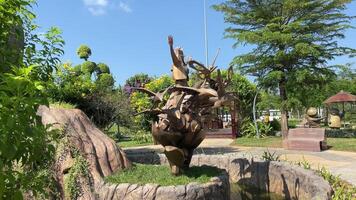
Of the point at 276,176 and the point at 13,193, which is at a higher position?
the point at 13,193

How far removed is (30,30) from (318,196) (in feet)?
14.7

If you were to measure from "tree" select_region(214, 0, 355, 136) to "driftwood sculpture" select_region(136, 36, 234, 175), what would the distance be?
11.5 meters

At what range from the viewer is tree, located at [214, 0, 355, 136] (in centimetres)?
1806

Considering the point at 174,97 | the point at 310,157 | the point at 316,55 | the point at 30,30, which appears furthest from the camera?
the point at 316,55

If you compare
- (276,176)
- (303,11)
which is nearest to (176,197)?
(276,176)

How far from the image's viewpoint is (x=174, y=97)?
7180 mm

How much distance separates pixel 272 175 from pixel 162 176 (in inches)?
122

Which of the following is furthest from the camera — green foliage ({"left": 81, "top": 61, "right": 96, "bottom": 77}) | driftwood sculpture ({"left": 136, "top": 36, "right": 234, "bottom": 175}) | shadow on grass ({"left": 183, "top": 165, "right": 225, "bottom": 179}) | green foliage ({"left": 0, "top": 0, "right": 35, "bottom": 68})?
green foliage ({"left": 81, "top": 61, "right": 96, "bottom": 77})

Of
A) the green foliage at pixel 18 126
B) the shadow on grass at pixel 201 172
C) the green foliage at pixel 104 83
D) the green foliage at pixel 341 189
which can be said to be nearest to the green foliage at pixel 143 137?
the green foliage at pixel 104 83

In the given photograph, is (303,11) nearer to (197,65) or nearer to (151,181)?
(197,65)

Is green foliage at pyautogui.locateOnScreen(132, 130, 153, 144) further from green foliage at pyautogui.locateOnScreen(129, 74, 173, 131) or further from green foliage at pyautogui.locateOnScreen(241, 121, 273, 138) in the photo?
green foliage at pyautogui.locateOnScreen(241, 121, 273, 138)

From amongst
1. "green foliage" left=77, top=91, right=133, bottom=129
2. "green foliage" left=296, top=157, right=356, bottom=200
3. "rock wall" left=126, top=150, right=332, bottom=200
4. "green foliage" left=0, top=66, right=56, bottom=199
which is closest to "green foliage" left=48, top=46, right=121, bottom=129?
"green foliage" left=77, top=91, right=133, bottom=129

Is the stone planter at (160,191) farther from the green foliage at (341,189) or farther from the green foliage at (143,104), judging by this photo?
the green foliage at (143,104)

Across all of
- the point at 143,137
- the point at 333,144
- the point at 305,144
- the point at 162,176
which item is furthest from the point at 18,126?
the point at 143,137
